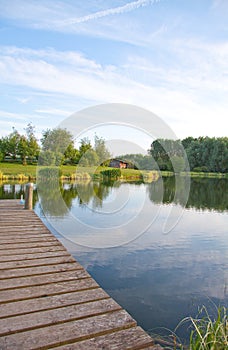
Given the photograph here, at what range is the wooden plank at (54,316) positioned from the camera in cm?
264

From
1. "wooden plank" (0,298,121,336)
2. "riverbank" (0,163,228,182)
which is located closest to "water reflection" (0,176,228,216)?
"riverbank" (0,163,228,182)

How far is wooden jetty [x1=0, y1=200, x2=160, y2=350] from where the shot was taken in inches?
98.3

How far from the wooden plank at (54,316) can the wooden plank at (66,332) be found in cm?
6

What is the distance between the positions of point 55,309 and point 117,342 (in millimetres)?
841

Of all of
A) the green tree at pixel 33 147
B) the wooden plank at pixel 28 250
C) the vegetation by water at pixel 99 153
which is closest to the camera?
the wooden plank at pixel 28 250

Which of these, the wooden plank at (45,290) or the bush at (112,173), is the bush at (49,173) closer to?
the bush at (112,173)

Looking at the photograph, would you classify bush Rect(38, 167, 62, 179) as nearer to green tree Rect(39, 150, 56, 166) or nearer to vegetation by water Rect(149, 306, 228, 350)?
green tree Rect(39, 150, 56, 166)

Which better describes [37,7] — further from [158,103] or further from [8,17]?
[158,103]

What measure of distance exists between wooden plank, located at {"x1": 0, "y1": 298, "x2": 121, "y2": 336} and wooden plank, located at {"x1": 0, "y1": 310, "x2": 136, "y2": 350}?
0.06 meters

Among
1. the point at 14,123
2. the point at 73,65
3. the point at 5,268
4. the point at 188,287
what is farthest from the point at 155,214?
the point at 14,123

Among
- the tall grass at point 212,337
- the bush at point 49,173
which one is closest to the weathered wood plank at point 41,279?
→ the tall grass at point 212,337

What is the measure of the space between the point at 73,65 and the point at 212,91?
994 cm

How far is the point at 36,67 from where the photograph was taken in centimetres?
1669

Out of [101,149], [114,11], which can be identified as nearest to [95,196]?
[101,149]
